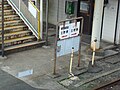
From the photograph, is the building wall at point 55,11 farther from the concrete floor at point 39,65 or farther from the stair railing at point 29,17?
the concrete floor at point 39,65

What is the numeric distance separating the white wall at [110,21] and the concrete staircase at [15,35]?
3158 mm

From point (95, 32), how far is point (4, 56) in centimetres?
379

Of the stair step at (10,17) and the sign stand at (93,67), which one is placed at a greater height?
the stair step at (10,17)

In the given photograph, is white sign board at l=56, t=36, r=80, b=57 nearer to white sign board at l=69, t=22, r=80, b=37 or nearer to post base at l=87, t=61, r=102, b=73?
white sign board at l=69, t=22, r=80, b=37

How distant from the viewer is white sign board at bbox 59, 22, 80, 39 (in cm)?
977

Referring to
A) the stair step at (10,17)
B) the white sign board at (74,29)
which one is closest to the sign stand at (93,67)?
the white sign board at (74,29)

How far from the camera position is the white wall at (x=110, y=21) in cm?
1353

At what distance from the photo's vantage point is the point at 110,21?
13.8 meters

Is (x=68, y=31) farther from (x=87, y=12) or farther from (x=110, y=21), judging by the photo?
(x=87, y=12)

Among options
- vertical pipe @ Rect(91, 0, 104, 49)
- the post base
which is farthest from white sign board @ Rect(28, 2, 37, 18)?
the post base

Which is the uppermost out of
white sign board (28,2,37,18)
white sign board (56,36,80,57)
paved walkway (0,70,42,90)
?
white sign board (28,2,37,18)

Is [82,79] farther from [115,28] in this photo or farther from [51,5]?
[51,5]

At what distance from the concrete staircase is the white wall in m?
3.16

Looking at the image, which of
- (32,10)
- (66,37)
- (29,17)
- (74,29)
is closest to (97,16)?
(74,29)
